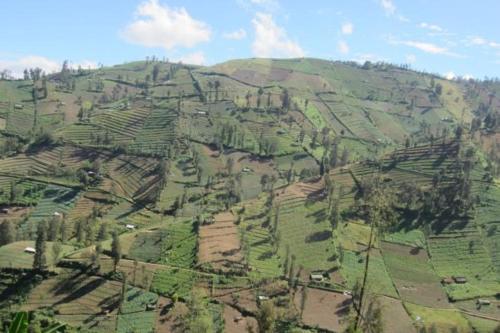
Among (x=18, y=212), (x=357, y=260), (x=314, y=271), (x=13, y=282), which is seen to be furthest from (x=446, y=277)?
(x=18, y=212)

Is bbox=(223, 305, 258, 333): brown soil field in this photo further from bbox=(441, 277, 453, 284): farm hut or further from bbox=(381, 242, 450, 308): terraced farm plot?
bbox=(441, 277, 453, 284): farm hut

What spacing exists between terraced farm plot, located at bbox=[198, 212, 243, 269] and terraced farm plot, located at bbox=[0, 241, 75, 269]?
3937 centimetres

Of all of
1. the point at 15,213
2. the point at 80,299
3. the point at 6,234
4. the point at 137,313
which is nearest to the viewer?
the point at 137,313

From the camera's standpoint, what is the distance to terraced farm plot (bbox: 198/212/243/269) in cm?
15325

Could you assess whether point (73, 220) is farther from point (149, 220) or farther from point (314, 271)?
point (314, 271)

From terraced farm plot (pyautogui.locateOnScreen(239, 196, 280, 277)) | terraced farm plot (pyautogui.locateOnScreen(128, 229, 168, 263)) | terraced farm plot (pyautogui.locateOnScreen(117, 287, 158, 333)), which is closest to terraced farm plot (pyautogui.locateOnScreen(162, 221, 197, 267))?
terraced farm plot (pyautogui.locateOnScreen(128, 229, 168, 263))

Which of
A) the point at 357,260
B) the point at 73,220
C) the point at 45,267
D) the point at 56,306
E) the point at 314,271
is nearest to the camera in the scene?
the point at 56,306

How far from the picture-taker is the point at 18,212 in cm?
18725

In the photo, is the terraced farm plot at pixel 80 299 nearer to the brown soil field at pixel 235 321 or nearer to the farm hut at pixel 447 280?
the brown soil field at pixel 235 321

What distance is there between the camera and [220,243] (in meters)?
163

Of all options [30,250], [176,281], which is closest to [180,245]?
[176,281]

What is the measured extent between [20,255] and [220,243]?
2290 inches

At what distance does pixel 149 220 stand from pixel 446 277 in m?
105

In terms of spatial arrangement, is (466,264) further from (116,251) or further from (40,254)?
(40,254)
